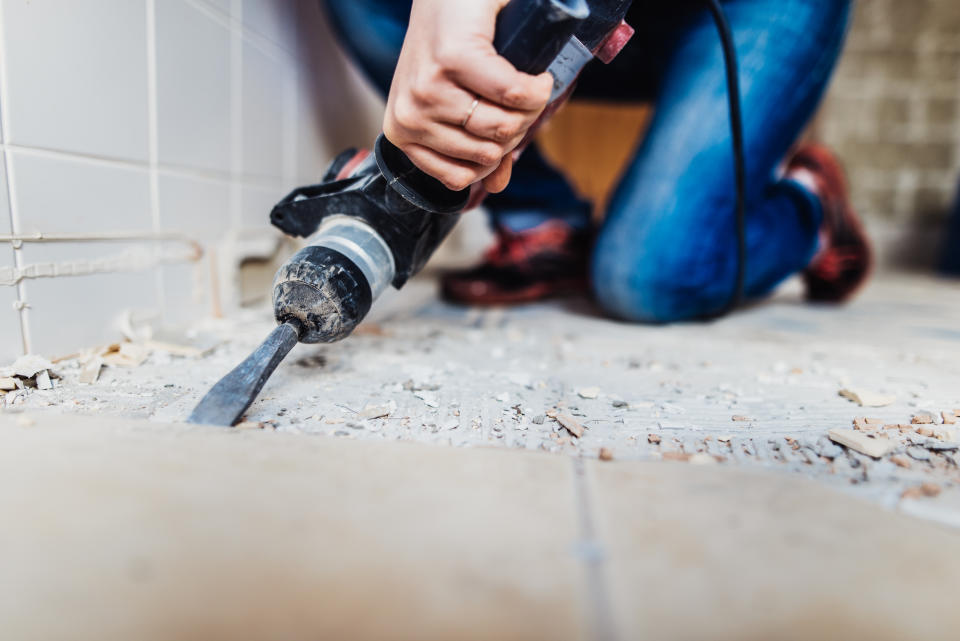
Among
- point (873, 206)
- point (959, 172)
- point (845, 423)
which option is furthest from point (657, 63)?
point (959, 172)

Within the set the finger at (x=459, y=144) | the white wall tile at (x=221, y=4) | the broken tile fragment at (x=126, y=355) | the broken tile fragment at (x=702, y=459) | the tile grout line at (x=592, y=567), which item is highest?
the white wall tile at (x=221, y=4)

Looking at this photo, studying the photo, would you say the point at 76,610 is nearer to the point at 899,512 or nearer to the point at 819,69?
the point at 899,512

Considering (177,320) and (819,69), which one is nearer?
(177,320)

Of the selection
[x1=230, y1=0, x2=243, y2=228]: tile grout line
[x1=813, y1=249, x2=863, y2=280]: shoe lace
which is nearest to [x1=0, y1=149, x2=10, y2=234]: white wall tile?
[x1=230, y1=0, x2=243, y2=228]: tile grout line

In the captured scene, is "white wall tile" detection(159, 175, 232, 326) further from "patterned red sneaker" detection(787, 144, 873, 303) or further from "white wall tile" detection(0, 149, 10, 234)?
"patterned red sneaker" detection(787, 144, 873, 303)

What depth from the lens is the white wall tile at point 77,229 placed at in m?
0.59

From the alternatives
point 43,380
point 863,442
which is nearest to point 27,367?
point 43,380

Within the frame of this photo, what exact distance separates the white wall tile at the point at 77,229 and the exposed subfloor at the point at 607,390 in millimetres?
57

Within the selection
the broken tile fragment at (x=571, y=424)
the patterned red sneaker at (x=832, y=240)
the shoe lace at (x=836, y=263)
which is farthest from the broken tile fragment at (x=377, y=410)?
the shoe lace at (x=836, y=263)

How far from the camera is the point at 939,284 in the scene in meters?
2.00

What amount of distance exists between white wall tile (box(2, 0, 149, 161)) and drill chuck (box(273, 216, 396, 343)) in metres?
0.34

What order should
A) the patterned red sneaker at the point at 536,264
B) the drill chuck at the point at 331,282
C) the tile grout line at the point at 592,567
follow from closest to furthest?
the tile grout line at the point at 592,567, the drill chuck at the point at 331,282, the patterned red sneaker at the point at 536,264

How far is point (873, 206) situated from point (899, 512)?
3025 millimetres

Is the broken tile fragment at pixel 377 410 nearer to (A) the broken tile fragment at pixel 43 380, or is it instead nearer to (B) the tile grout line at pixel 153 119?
(A) the broken tile fragment at pixel 43 380
